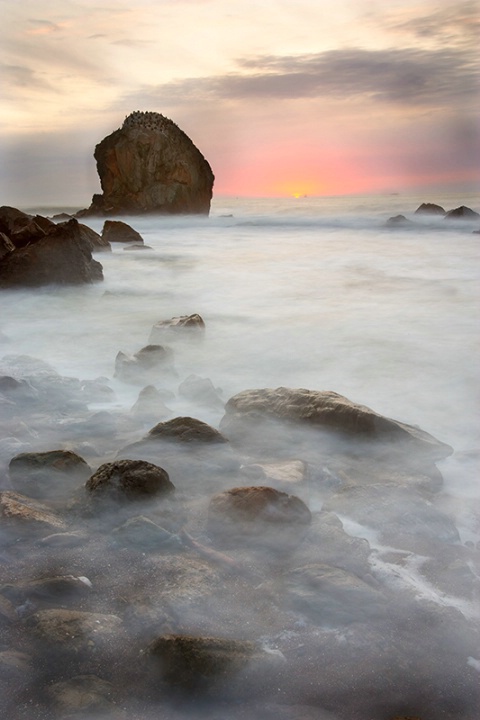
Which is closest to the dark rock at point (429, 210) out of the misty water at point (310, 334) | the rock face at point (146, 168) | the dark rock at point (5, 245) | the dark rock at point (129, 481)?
the rock face at point (146, 168)

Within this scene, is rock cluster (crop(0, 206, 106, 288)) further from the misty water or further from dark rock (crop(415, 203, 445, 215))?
dark rock (crop(415, 203, 445, 215))

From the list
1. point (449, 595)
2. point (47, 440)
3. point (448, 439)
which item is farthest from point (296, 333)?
point (449, 595)

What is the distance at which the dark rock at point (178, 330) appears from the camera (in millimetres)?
7216

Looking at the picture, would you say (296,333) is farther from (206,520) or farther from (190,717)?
(190,717)

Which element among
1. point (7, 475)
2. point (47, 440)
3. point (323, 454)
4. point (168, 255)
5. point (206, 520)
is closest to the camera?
point (206, 520)

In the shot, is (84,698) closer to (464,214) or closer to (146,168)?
(464,214)

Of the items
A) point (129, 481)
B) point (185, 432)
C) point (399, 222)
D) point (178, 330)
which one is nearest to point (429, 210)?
point (399, 222)

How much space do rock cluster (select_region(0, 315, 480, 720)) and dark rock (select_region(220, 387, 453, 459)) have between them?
13mm

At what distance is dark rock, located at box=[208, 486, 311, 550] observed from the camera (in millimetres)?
2926

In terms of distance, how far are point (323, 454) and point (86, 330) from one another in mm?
5009

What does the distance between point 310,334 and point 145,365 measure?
2.47 metres

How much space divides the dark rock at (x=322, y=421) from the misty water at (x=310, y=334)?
0.69 feet

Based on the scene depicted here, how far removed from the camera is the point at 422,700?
6.86 feet

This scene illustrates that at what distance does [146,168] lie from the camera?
135ft
